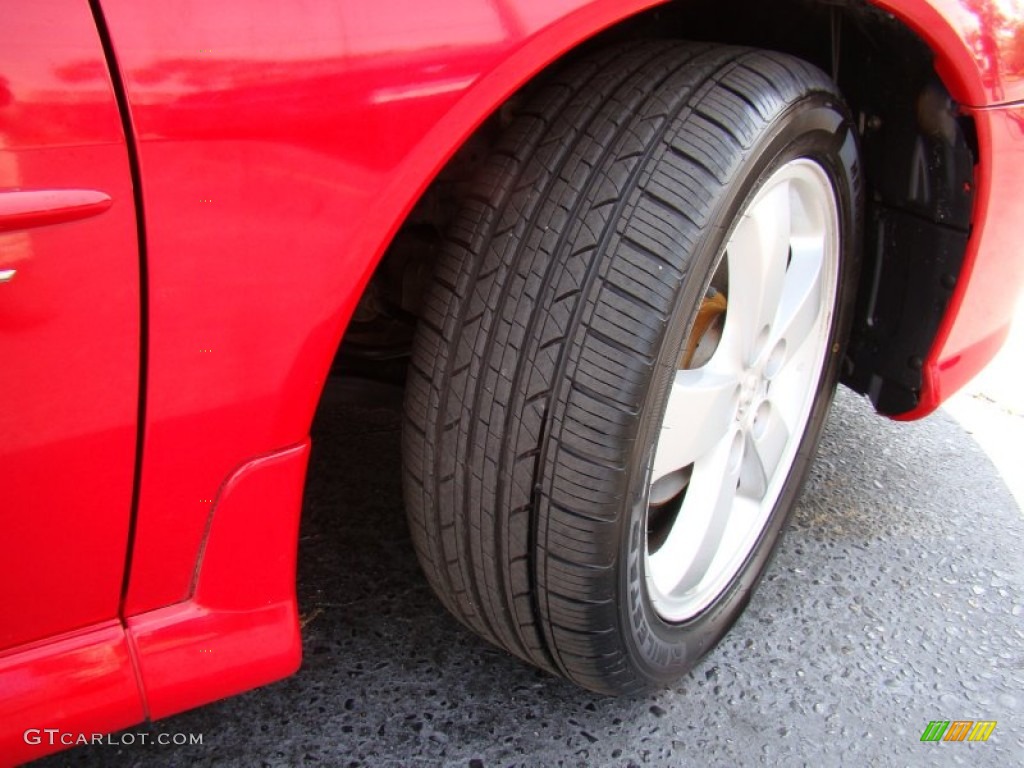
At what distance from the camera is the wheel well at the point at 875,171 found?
1438 mm

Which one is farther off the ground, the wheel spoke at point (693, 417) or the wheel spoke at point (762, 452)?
the wheel spoke at point (693, 417)

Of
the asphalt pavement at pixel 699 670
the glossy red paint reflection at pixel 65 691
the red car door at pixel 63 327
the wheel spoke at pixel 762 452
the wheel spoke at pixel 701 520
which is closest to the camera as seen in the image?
the red car door at pixel 63 327

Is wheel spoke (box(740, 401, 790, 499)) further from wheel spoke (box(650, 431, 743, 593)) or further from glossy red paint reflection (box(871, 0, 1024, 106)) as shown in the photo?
glossy red paint reflection (box(871, 0, 1024, 106))

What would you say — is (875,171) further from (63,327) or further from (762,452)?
(63,327)

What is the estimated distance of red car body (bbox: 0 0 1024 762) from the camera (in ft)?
2.48

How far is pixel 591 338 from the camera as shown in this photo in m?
1.08

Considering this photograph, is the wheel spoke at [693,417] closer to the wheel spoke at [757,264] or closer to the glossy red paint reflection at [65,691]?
the wheel spoke at [757,264]

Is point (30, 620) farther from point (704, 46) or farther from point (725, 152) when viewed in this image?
point (704, 46)

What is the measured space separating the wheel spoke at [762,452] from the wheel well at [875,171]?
26 cm

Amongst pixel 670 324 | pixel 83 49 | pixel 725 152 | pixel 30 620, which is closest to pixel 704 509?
pixel 670 324

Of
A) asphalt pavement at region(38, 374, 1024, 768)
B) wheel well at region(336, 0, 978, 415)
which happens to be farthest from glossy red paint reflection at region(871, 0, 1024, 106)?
asphalt pavement at region(38, 374, 1024, 768)

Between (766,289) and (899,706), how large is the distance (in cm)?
74

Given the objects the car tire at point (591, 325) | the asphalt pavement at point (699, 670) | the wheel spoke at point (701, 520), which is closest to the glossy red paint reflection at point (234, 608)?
the car tire at point (591, 325)

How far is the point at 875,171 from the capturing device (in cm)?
161
